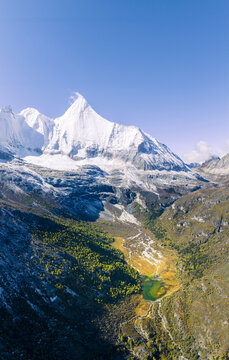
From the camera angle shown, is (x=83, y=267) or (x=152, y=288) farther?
(x=152, y=288)

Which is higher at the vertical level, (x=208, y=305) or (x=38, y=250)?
(x=208, y=305)

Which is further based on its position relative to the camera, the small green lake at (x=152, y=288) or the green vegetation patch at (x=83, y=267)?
the small green lake at (x=152, y=288)

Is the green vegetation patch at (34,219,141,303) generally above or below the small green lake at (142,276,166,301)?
below

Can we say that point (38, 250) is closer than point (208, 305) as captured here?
No

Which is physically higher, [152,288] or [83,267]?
[152,288]

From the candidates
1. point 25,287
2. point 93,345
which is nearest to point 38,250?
point 25,287

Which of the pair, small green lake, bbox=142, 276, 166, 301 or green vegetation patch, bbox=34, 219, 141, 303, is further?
small green lake, bbox=142, 276, 166, 301

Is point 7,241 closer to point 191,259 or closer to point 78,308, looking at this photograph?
point 78,308

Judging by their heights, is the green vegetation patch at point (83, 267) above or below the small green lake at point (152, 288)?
below
